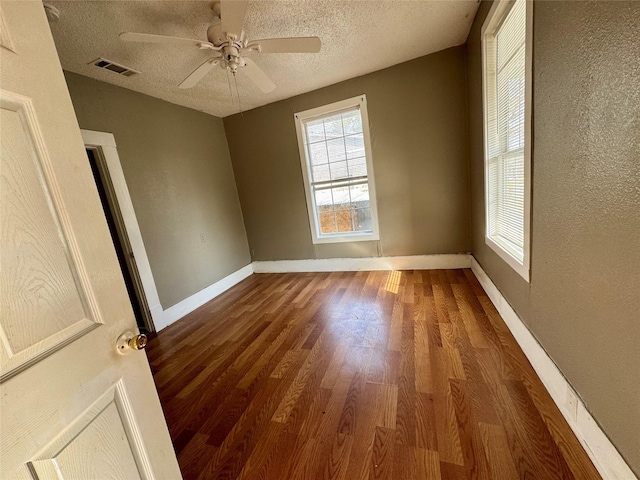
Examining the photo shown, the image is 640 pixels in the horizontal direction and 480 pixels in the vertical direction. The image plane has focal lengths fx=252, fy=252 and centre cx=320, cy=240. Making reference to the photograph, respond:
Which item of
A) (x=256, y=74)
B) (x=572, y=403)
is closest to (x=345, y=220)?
(x=256, y=74)

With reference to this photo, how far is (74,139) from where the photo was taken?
652mm

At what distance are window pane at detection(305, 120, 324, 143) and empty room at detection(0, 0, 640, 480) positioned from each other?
3cm

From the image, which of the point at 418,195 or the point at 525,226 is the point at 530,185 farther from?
the point at 418,195

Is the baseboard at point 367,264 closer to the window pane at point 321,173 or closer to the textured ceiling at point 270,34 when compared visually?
the window pane at point 321,173

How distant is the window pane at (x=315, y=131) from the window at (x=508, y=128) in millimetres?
2081

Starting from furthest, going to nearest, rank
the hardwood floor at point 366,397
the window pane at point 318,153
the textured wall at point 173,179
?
the window pane at point 318,153
the textured wall at point 173,179
the hardwood floor at point 366,397

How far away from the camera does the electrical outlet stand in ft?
3.85

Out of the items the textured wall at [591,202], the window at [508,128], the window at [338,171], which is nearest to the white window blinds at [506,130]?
the window at [508,128]

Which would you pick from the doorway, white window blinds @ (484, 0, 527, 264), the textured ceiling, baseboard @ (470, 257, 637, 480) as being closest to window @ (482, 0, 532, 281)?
white window blinds @ (484, 0, 527, 264)

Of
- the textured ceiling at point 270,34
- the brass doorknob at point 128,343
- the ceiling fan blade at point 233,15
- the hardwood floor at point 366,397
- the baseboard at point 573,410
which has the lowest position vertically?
the hardwood floor at point 366,397

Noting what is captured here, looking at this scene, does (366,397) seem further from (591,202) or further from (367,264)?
(367,264)

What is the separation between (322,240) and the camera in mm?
4016

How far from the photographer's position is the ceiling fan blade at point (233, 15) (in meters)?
1.47

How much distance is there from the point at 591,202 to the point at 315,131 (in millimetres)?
3327
